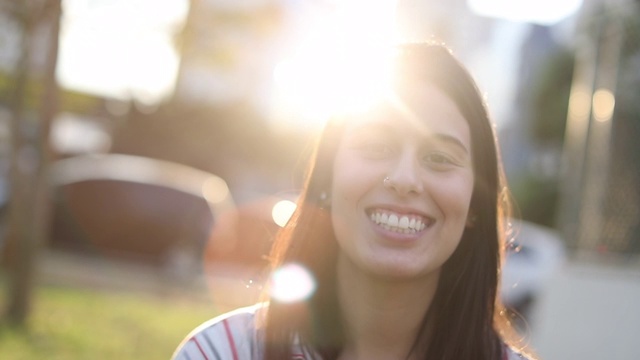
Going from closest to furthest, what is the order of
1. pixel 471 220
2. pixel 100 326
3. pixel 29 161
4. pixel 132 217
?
1. pixel 471 220
2. pixel 100 326
3. pixel 29 161
4. pixel 132 217

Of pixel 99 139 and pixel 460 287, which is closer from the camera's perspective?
pixel 460 287

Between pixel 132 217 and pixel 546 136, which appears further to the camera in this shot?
pixel 546 136

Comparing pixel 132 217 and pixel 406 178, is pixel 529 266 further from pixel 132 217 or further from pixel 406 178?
pixel 406 178

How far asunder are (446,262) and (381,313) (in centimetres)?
21

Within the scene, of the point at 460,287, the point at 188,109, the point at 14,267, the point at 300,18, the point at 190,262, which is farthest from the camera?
the point at 188,109

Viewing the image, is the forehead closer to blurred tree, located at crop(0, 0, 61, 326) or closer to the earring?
the earring

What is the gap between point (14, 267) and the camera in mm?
9477

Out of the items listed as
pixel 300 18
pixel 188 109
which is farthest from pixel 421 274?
pixel 188 109

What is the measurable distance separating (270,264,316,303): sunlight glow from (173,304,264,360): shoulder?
14cm

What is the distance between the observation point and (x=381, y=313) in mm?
2576

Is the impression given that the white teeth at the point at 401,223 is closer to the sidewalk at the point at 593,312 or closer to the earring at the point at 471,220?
the earring at the point at 471,220

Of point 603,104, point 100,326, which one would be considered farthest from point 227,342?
point 100,326

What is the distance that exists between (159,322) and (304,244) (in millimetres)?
7969

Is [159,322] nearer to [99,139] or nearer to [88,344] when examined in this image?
[88,344]
